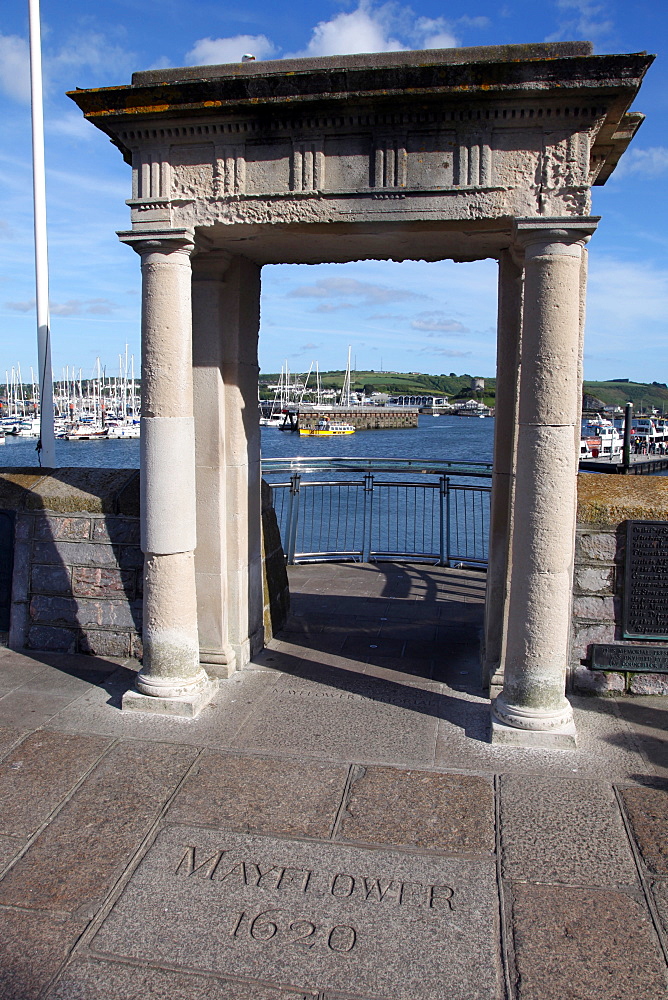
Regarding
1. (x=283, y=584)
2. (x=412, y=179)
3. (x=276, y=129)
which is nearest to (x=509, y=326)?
(x=412, y=179)

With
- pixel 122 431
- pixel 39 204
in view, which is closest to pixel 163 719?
pixel 39 204

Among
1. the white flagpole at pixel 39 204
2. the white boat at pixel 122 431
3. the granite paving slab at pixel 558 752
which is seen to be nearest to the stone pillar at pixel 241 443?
the granite paving slab at pixel 558 752

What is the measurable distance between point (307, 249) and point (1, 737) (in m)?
4.39

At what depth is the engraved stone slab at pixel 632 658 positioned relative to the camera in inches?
224

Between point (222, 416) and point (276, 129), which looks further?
point (222, 416)

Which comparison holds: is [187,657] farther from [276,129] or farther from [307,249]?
[276,129]

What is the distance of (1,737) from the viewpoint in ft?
16.5

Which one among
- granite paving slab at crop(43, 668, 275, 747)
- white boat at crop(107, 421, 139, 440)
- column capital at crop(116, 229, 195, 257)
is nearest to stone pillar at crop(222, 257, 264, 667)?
granite paving slab at crop(43, 668, 275, 747)

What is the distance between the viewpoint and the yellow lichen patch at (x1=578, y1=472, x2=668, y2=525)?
567 centimetres

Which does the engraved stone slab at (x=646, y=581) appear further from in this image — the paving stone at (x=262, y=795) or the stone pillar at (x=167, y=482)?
the stone pillar at (x=167, y=482)

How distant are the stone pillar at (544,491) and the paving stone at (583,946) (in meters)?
1.50

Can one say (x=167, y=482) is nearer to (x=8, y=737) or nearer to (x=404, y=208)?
(x=8, y=737)

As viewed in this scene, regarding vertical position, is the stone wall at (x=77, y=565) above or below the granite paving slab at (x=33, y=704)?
above

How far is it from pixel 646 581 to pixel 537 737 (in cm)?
160
